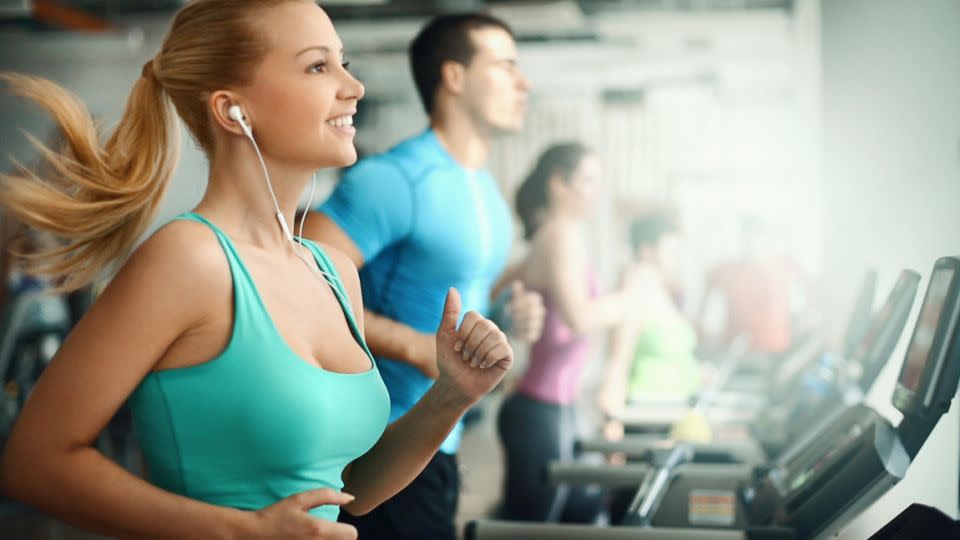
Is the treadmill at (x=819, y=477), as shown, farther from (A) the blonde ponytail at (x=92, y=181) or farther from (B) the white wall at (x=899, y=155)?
(A) the blonde ponytail at (x=92, y=181)

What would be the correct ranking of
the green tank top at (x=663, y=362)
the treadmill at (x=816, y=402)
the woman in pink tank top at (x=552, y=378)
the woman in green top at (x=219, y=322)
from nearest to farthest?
1. the woman in green top at (x=219, y=322)
2. the treadmill at (x=816, y=402)
3. the woman in pink tank top at (x=552, y=378)
4. the green tank top at (x=663, y=362)

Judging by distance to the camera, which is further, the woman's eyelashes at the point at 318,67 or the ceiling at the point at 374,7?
the ceiling at the point at 374,7

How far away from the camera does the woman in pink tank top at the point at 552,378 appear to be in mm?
2771

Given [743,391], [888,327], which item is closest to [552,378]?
[888,327]

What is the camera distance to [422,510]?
1.75m

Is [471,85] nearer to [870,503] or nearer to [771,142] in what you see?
[870,503]

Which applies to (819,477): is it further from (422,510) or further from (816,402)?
(816,402)

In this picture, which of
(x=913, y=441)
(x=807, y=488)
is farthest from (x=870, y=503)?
(x=807, y=488)

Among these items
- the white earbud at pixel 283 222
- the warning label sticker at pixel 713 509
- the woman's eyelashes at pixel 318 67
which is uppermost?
the woman's eyelashes at pixel 318 67

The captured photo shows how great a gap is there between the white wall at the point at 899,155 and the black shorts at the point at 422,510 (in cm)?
73

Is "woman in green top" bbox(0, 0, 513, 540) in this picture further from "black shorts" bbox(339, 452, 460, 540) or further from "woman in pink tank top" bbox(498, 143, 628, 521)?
"woman in pink tank top" bbox(498, 143, 628, 521)

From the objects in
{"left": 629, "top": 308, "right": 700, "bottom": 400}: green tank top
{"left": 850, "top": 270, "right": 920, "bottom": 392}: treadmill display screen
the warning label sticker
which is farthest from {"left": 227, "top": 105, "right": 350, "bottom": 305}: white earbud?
{"left": 629, "top": 308, "right": 700, "bottom": 400}: green tank top

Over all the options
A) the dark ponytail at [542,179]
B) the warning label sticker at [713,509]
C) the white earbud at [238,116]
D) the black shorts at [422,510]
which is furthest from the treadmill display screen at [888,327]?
the dark ponytail at [542,179]

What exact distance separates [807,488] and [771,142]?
6264 mm
